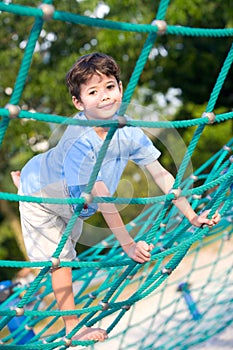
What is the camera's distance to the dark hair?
4.36 feet

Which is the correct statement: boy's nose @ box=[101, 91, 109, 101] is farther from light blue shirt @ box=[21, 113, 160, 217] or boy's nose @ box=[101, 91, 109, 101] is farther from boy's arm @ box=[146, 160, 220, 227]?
boy's arm @ box=[146, 160, 220, 227]

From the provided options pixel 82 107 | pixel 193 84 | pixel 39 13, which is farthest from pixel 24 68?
pixel 193 84

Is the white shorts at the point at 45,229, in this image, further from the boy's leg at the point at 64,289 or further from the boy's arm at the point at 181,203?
the boy's arm at the point at 181,203

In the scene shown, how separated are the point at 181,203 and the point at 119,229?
18cm

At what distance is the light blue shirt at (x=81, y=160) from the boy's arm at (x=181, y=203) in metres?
0.03

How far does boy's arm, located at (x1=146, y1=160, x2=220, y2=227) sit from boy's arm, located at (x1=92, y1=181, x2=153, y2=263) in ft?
0.44

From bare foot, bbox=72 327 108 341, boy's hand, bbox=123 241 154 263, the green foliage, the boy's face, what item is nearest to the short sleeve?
the boy's face

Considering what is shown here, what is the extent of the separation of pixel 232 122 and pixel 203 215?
180 inches

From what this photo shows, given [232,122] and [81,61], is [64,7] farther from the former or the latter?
[81,61]

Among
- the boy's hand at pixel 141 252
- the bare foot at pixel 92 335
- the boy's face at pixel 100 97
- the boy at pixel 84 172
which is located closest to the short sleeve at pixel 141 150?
the boy at pixel 84 172

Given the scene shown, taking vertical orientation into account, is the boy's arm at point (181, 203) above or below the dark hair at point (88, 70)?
below

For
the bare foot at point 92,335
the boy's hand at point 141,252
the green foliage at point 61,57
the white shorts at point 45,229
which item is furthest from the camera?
the green foliage at point 61,57

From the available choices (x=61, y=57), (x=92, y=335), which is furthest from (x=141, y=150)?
(x=61, y=57)

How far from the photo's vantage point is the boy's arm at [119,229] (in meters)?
1.25
